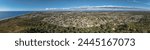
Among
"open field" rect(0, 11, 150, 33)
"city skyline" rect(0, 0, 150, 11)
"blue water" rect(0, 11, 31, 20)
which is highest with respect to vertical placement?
"city skyline" rect(0, 0, 150, 11)

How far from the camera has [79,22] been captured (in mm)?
3902

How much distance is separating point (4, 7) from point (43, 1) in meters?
0.35

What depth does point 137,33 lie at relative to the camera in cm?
379

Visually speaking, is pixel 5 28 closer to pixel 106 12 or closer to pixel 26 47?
pixel 26 47

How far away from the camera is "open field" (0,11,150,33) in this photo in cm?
383

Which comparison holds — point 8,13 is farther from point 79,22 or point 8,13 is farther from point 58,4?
point 79,22

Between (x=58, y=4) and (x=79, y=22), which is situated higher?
(x=58, y=4)

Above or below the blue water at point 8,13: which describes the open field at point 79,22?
below

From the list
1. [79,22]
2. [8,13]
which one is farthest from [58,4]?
[8,13]

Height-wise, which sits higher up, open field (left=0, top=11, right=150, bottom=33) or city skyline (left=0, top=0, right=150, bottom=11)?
city skyline (left=0, top=0, right=150, bottom=11)

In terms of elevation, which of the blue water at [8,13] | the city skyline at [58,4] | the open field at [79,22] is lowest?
the open field at [79,22]

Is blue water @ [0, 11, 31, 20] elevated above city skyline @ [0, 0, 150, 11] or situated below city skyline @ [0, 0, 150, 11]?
below

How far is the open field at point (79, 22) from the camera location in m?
3.83

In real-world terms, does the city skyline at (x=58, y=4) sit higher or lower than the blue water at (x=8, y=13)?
higher
